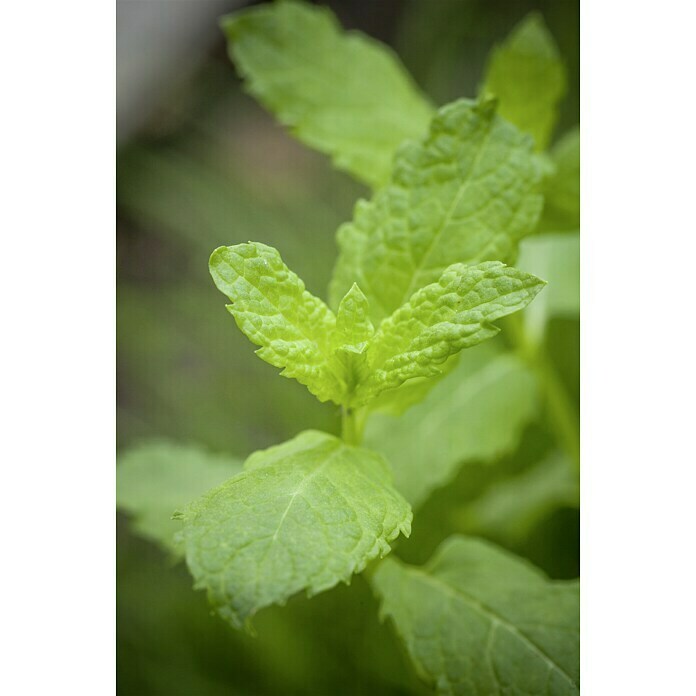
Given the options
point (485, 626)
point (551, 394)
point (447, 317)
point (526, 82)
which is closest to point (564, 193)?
point (526, 82)

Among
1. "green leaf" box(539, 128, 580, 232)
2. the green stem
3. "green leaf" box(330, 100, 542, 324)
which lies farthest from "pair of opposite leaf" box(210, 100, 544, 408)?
the green stem

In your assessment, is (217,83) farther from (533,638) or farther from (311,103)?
(533,638)

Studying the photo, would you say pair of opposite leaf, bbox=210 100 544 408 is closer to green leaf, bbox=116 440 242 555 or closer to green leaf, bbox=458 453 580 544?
green leaf, bbox=116 440 242 555

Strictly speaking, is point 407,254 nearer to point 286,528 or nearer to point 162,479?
point 286,528

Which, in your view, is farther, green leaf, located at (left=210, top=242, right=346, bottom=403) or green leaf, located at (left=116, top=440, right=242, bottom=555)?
green leaf, located at (left=116, top=440, right=242, bottom=555)

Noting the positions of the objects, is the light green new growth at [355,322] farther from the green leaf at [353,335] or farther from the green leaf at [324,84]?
the green leaf at [324,84]
